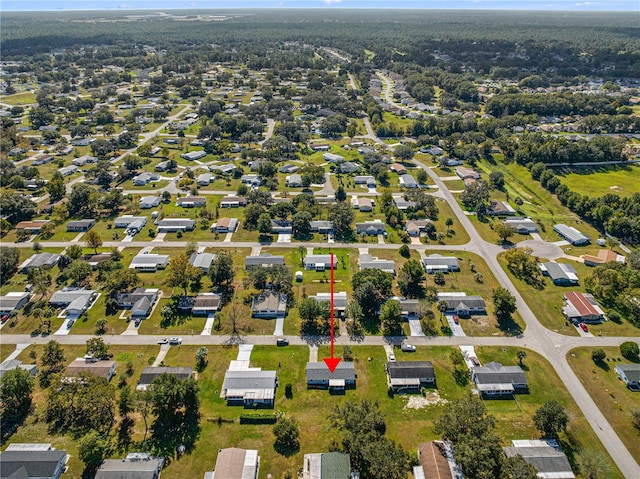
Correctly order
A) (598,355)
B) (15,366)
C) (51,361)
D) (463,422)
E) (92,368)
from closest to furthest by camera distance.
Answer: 1. (463,422)
2. (92,368)
3. (15,366)
4. (51,361)
5. (598,355)

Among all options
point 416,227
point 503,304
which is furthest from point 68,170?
point 503,304

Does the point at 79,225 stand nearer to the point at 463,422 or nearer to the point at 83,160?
the point at 83,160

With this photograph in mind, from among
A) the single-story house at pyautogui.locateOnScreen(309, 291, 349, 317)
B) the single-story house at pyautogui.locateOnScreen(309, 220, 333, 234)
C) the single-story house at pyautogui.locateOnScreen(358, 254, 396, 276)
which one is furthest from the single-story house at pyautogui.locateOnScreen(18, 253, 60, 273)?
the single-story house at pyautogui.locateOnScreen(358, 254, 396, 276)

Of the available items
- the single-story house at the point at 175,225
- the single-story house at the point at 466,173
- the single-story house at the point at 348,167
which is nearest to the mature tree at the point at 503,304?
the single-story house at the point at 466,173

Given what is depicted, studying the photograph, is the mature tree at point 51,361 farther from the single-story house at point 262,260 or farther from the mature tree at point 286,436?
the mature tree at point 286,436

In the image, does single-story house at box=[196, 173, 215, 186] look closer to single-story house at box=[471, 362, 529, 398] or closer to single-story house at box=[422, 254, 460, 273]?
single-story house at box=[422, 254, 460, 273]
